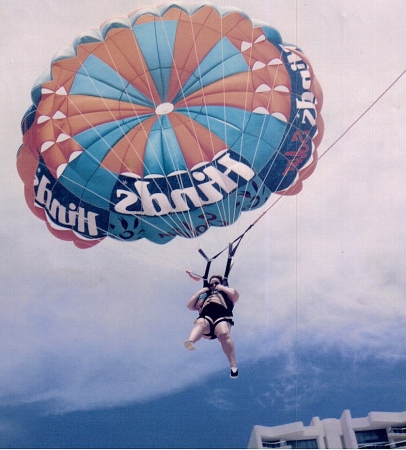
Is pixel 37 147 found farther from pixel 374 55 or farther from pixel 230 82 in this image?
pixel 374 55

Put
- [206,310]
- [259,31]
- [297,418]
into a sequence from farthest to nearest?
[297,418] → [259,31] → [206,310]

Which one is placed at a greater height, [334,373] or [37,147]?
[37,147]

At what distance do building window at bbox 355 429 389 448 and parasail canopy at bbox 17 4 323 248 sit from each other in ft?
11.3

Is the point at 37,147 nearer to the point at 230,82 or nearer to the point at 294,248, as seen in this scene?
the point at 230,82

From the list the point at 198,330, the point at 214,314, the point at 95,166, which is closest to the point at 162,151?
the point at 95,166

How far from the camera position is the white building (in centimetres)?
809

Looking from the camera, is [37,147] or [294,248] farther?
[294,248]

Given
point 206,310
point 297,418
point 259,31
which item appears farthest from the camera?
point 297,418

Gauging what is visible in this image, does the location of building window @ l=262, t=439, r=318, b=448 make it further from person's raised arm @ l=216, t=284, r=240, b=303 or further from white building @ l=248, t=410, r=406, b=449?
person's raised arm @ l=216, t=284, r=240, b=303

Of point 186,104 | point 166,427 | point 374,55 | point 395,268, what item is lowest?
point 166,427

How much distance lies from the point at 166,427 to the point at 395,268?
3418mm

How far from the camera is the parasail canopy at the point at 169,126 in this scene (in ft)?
25.2

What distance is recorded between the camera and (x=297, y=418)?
816 centimetres

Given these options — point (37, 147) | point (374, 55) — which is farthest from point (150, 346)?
point (374, 55)
